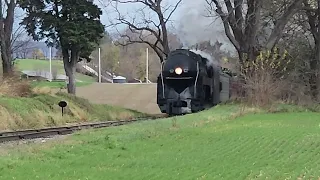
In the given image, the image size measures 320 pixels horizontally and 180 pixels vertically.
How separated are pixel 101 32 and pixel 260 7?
13.3 m

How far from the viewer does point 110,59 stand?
121m

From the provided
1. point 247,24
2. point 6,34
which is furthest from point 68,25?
point 247,24

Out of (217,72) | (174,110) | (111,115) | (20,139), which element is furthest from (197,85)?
(20,139)

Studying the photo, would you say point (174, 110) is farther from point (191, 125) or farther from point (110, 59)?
point (110, 59)

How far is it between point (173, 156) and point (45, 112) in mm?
17600

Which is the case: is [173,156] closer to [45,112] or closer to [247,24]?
[45,112]

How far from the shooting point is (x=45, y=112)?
30672mm

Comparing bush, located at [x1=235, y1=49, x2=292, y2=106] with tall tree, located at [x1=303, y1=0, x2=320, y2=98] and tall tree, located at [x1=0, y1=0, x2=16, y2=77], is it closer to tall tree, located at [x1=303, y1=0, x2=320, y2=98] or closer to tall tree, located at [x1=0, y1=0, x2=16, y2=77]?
tall tree, located at [x1=303, y1=0, x2=320, y2=98]

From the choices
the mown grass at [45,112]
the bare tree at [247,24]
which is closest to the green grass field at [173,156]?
the mown grass at [45,112]

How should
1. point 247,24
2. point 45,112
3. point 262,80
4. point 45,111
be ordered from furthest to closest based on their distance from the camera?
point 247,24
point 262,80
point 45,111
point 45,112

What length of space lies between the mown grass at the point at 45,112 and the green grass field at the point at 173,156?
8.89 m

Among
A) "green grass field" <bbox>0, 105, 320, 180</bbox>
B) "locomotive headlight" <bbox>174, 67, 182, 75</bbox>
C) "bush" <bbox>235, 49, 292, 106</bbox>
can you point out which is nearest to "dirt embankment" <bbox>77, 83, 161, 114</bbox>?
"bush" <bbox>235, 49, 292, 106</bbox>

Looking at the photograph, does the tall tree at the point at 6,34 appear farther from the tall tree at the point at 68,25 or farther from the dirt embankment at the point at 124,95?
the dirt embankment at the point at 124,95

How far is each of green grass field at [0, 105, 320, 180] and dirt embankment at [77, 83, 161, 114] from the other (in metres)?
31.5
